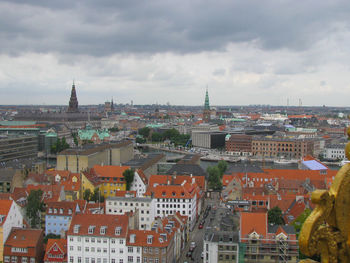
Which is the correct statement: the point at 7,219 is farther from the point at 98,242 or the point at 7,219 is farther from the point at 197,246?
the point at 197,246

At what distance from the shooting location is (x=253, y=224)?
86.2 ft

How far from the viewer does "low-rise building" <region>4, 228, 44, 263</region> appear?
2781cm

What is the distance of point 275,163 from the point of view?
8825 centimetres

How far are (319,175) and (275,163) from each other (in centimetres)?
3910

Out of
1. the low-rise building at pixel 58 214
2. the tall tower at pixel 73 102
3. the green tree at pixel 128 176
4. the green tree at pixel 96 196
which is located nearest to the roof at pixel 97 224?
the low-rise building at pixel 58 214

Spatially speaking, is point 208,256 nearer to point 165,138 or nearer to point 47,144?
point 47,144

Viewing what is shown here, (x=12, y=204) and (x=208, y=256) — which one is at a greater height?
(x=12, y=204)

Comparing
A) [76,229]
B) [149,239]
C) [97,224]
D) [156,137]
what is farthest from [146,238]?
[156,137]

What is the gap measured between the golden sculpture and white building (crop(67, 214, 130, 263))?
24.5m

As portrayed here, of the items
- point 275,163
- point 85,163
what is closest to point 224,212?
point 85,163

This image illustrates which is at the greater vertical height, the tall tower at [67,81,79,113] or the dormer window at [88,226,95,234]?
the tall tower at [67,81,79,113]

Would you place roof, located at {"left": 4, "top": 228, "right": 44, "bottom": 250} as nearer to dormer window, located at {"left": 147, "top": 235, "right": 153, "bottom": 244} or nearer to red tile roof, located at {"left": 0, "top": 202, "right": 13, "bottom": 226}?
red tile roof, located at {"left": 0, "top": 202, "right": 13, "bottom": 226}

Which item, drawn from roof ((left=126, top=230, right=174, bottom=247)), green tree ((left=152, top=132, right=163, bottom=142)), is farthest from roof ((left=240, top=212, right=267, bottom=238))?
green tree ((left=152, top=132, right=163, bottom=142))

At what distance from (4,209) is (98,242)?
22.7 ft
